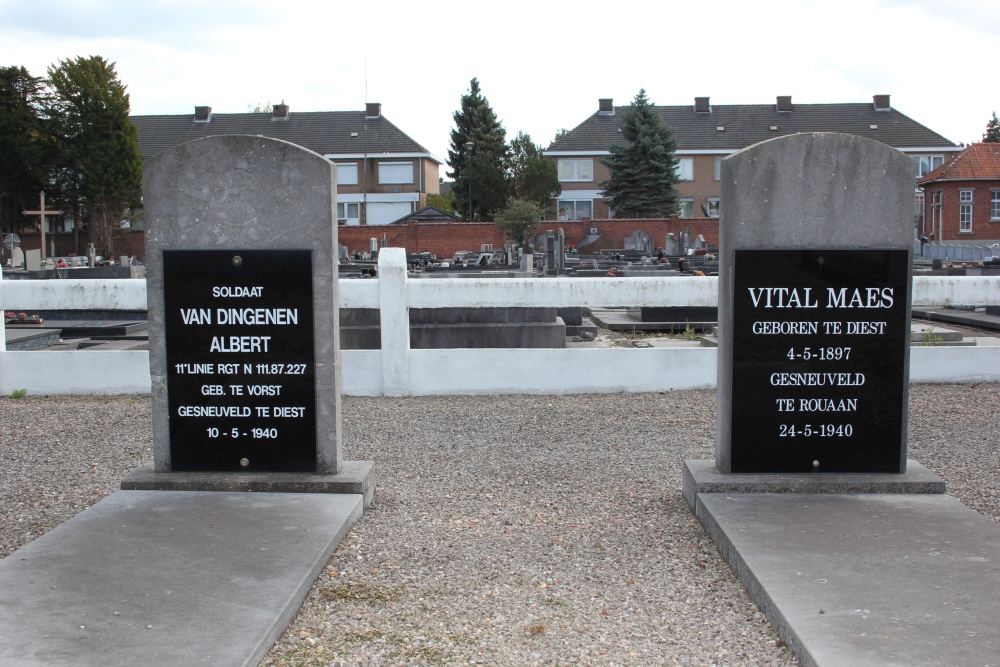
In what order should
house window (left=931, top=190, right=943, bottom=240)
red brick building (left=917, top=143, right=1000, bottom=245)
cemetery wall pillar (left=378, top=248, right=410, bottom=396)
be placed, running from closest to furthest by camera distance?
1. cemetery wall pillar (left=378, top=248, right=410, bottom=396)
2. red brick building (left=917, top=143, right=1000, bottom=245)
3. house window (left=931, top=190, right=943, bottom=240)

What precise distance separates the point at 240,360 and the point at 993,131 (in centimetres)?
11814

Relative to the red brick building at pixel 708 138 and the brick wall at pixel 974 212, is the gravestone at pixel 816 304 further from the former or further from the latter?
the red brick building at pixel 708 138

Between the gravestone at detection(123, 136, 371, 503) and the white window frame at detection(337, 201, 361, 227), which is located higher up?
the white window frame at detection(337, 201, 361, 227)

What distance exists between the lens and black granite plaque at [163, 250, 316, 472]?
5.33 metres

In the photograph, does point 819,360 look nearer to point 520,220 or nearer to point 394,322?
point 394,322

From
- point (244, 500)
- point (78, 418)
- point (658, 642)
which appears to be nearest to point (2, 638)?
point (244, 500)

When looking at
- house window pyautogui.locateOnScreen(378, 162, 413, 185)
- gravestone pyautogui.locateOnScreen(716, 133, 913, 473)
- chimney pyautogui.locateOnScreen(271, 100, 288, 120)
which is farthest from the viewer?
A: chimney pyautogui.locateOnScreen(271, 100, 288, 120)

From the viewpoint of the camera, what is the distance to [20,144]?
5419 cm

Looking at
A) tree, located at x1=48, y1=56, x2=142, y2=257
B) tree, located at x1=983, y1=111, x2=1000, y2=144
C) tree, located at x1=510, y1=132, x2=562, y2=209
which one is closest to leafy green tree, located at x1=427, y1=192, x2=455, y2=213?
tree, located at x1=510, y1=132, x2=562, y2=209

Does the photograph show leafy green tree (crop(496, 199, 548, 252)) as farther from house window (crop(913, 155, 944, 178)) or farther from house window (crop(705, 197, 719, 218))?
house window (crop(913, 155, 944, 178))

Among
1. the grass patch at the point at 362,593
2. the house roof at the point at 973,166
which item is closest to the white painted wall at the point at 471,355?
the grass patch at the point at 362,593

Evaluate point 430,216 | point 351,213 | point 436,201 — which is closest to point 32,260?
point 430,216

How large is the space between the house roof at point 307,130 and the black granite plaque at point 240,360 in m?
61.8

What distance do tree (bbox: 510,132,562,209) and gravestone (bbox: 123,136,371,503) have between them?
6228 cm
